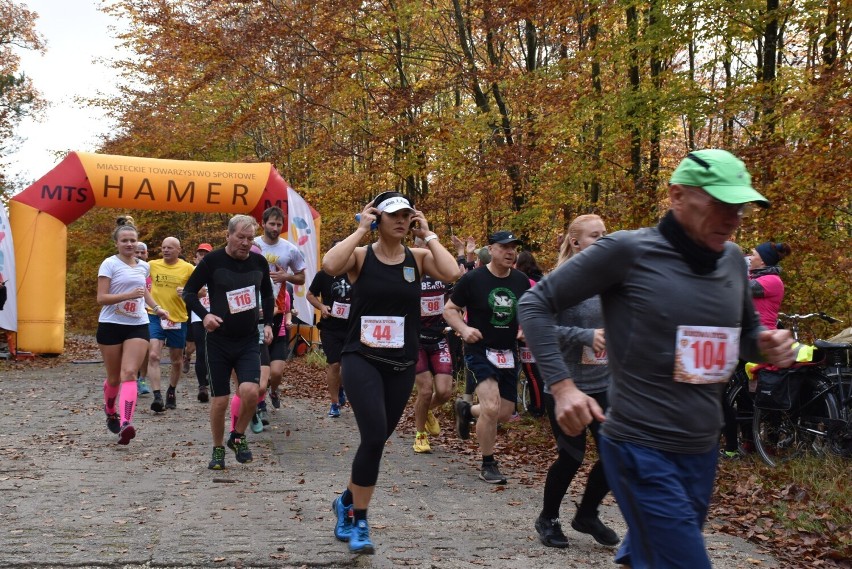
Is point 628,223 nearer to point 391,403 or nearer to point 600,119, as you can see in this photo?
point 600,119

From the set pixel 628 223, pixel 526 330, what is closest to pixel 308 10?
pixel 628 223

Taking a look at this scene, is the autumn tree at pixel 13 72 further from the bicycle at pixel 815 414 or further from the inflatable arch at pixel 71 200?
the bicycle at pixel 815 414

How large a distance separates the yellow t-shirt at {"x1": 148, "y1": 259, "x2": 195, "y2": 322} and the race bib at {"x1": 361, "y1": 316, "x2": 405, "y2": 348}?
7838 mm

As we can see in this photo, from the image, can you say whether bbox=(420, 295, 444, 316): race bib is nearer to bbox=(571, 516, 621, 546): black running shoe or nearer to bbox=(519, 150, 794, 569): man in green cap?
bbox=(571, 516, 621, 546): black running shoe

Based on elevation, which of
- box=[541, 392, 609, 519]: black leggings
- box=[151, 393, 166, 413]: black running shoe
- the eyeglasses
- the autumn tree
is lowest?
box=[151, 393, 166, 413]: black running shoe

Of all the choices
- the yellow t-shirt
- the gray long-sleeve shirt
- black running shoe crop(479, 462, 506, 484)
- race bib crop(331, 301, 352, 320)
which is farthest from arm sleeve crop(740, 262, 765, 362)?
the yellow t-shirt

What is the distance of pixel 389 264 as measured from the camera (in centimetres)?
545

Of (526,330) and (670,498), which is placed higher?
(526,330)

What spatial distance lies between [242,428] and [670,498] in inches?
225

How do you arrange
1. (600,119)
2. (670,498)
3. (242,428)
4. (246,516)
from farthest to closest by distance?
(600,119), (242,428), (246,516), (670,498)

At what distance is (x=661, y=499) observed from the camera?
2.87 metres

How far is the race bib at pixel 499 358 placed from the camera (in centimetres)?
735

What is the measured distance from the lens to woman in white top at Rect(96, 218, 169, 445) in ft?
29.4

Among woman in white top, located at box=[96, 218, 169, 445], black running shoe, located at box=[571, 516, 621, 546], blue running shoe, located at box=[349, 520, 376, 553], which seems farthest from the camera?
woman in white top, located at box=[96, 218, 169, 445]
